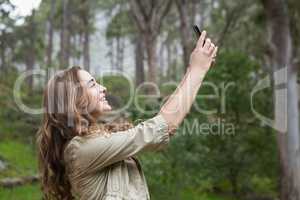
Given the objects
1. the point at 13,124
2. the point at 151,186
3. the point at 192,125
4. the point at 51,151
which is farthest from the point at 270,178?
the point at 51,151

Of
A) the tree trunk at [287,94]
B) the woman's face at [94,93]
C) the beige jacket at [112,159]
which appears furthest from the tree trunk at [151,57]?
the beige jacket at [112,159]

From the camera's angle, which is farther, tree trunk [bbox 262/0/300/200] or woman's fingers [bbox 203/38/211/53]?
tree trunk [bbox 262/0/300/200]

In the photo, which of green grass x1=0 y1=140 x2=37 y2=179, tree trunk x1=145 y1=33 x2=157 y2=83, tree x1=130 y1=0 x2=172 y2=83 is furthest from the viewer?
tree trunk x1=145 y1=33 x2=157 y2=83

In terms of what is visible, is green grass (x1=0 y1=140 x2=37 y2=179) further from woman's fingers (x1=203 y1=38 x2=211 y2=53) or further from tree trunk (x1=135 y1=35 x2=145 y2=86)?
tree trunk (x1=135 y1=35 x2=145 y2=86)

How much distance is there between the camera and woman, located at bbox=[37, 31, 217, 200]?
169cm

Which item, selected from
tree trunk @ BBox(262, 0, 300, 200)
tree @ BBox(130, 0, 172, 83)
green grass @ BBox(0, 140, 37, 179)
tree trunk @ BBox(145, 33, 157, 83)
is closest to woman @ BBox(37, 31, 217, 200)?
tree trunk @ BBox(262, 0, 300, 200)

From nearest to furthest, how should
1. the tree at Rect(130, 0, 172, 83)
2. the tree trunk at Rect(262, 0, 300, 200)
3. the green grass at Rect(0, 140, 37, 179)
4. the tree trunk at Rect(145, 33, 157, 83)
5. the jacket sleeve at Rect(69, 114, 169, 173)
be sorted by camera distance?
the jacket sleeve at Rect(69, 114, 169, 173)
the tree trunk at Rect(262, 0, 300, 200)
the green grass at Rect(0, 140, 37, 179)
the tree at Rect(130, 0, 172, 83)
the tree trunk at Rect(145, 33, 157, 83)

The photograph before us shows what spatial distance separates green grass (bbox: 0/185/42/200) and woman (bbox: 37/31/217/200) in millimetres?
7128

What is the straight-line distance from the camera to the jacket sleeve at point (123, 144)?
1.69 m

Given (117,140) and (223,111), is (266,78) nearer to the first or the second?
(223,111)

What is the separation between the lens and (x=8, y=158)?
502 inches

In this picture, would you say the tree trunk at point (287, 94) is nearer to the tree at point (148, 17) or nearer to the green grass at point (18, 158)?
the green grass at point (18, 158)

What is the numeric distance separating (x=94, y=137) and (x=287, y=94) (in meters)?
8.33

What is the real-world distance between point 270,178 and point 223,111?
2.12 meters
